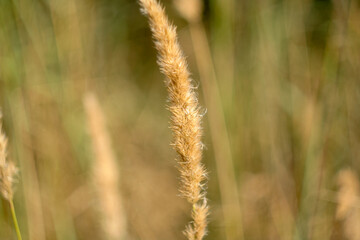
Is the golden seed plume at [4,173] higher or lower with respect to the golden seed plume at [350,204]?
higher

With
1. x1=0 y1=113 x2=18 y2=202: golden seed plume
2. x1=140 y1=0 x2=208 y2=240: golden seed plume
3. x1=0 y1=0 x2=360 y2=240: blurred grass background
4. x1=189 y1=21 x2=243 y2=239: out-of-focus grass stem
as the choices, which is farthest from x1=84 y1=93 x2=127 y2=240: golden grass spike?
x1=140 y1=0 x2=208 y2=240: golden seed plume

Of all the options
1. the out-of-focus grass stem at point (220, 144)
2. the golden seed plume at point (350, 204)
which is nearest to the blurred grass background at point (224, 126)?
the out-of-focus grass stem at point (220, 144)

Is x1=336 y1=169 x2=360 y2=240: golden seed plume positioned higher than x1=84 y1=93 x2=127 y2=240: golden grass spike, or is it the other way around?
x1=84 y1=93 x2=127 y2=240: golden grass spike

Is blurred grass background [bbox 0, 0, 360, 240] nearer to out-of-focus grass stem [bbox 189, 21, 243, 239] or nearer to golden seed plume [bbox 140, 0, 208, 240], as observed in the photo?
out-of-focus grass stem [bbox 189, 21, 243, 239]

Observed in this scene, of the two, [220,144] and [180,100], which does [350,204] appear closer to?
[220,144]

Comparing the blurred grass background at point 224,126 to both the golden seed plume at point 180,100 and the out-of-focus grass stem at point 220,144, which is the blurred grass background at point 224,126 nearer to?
the out-of-focus grass stem at point 220,144

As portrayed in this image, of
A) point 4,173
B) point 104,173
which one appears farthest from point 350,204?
point 4,173

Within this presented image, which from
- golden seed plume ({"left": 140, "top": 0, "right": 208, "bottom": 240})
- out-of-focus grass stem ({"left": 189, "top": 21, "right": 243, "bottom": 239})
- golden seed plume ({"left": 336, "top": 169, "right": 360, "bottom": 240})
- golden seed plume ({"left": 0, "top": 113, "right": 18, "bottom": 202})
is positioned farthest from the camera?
out-of-focus grass stem ({"left": 189, "top": 21, "right": 243, "bottom": 239})
